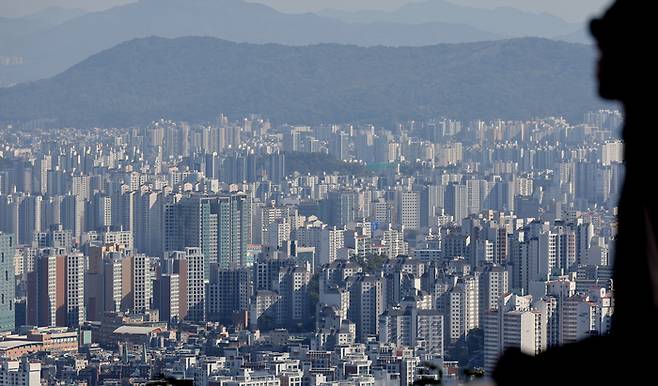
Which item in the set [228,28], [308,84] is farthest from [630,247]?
[228,28]

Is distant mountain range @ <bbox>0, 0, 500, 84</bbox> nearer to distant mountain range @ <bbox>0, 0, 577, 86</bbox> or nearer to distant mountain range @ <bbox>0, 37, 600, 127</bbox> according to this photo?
distant mountain range @ <bbox>0, 0, 577, 86</bbox>

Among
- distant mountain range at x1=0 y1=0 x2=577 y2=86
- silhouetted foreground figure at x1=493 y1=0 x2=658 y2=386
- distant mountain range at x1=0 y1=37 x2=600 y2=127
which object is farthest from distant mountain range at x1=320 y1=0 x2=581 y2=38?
silhouetted foreground figure at x1=493 y1=0 x2=658 y2=386

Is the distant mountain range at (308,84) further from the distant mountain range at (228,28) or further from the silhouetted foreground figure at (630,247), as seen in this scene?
the silhouetted foreground figure at (630,247)

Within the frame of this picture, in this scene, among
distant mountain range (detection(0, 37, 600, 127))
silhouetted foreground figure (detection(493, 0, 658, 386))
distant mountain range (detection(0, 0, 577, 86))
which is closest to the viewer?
silhouetted foreground figure (detection(493, 0, 658, 386))

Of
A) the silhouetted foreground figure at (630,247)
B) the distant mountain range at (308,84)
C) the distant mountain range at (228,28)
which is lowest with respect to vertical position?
the silhouetted foreground figure at (630,247)

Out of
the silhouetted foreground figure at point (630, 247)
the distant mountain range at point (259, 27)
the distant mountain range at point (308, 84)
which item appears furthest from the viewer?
the distant mountain range at point (259, 27)

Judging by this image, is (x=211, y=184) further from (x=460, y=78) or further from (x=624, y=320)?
(x=624, y=320)

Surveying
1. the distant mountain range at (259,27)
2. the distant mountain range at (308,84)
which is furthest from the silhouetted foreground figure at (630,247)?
the distant mountain range at (259,27)
